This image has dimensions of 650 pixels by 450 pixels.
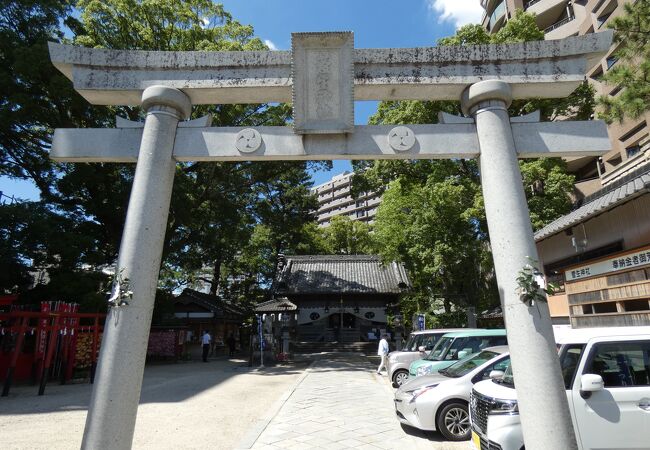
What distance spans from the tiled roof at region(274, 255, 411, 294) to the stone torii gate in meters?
22.1

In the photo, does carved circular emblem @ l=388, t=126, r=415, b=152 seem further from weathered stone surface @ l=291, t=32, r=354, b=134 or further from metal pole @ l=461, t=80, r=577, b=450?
metal pole @ l=461, t=80, r=577, b=450

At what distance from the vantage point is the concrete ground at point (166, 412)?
281 inches

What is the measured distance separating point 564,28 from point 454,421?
106ft

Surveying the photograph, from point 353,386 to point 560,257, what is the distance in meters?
7.48

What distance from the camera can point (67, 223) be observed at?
17.5m

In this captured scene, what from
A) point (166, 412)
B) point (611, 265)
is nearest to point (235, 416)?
point (166, 412)

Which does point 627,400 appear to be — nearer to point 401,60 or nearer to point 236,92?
point 401,60

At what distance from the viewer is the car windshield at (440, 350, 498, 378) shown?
24.8 feet

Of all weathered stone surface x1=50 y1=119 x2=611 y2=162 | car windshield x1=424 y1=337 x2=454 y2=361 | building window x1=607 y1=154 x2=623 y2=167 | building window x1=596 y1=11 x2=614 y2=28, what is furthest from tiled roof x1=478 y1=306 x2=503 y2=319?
building window x1=596 y1=11 x2=614 y2=28

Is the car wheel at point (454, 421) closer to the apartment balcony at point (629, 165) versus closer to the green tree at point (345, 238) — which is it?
the apartment balcony at point (629, 165)

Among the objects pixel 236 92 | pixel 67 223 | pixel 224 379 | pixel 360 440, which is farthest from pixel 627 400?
pixel 67 223

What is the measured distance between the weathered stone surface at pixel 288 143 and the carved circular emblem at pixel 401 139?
4 centimetres

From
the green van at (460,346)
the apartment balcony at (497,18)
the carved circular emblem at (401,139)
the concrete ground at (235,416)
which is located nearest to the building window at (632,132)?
the apartment balcony at (497,18)

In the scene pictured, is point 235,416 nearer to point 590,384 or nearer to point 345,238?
point 590,384
